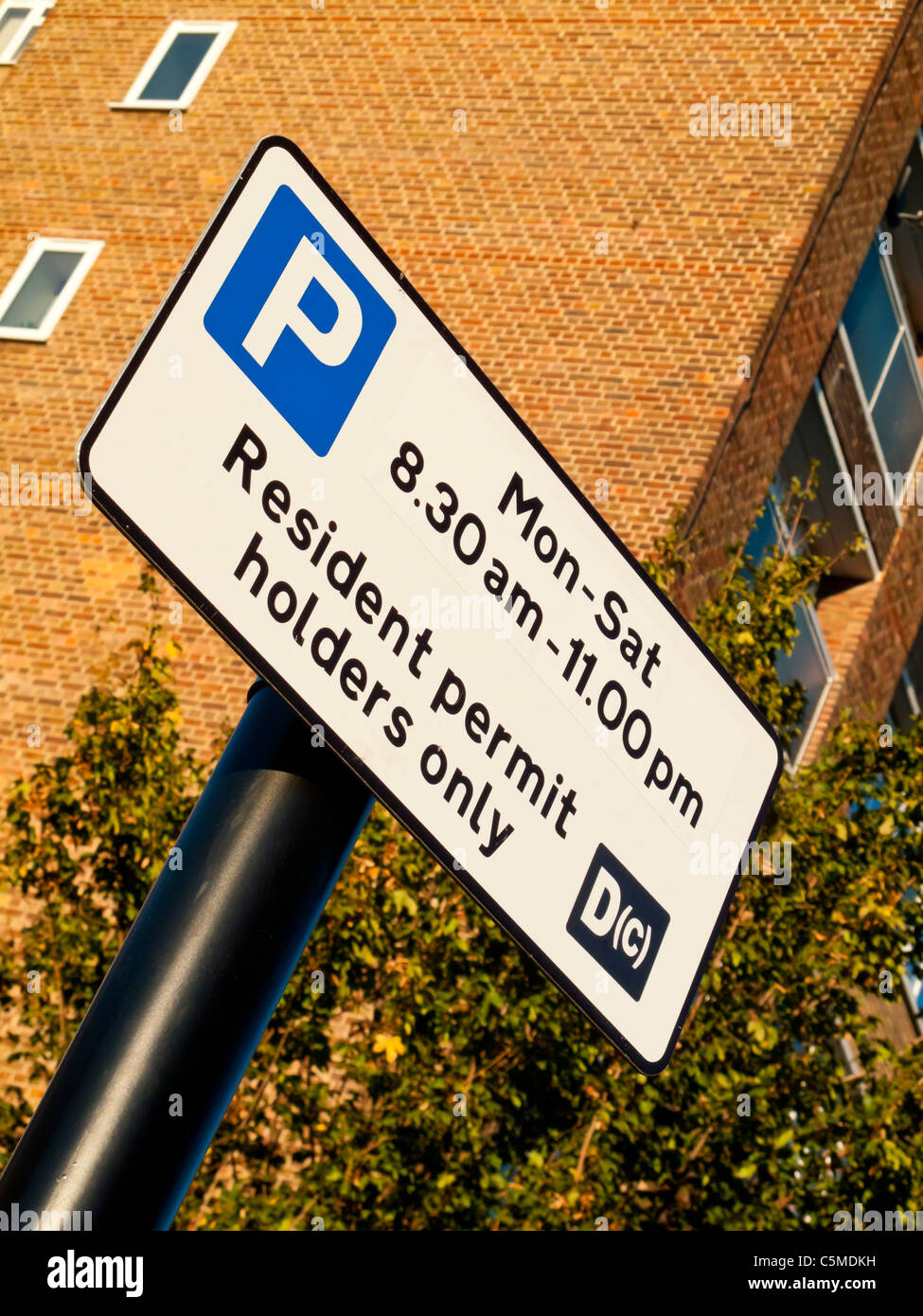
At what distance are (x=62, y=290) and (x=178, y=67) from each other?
335 centimetres

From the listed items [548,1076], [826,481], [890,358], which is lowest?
[548,1076]

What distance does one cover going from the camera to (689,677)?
2.18 m

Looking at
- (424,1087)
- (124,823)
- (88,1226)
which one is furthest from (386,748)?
(124,823)

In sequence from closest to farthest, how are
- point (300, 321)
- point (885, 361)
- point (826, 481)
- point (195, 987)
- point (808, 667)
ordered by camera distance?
point (195, 987)
point (300, 321)
point (826, 481)
point (808, 667)
point (885, 361)

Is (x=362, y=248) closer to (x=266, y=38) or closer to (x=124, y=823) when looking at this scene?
(x=124, y=823)

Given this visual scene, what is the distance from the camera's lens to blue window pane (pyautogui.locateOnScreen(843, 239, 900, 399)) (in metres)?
15.9

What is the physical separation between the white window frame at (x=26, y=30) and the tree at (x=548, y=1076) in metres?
12.8

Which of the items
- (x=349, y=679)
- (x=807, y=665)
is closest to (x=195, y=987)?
(x=349, y=679)

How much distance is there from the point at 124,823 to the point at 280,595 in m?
6.05

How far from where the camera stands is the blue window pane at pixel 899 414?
672 inches

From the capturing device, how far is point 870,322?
16.4 meters

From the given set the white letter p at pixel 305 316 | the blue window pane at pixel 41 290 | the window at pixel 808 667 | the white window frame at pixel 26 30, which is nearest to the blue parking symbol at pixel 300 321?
the white letter p at pixel 305 316

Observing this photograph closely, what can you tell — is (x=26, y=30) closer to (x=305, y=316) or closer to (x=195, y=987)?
(x=305, y=316)

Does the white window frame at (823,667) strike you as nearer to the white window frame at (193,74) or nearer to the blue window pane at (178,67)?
the white window frame at (193,74)
